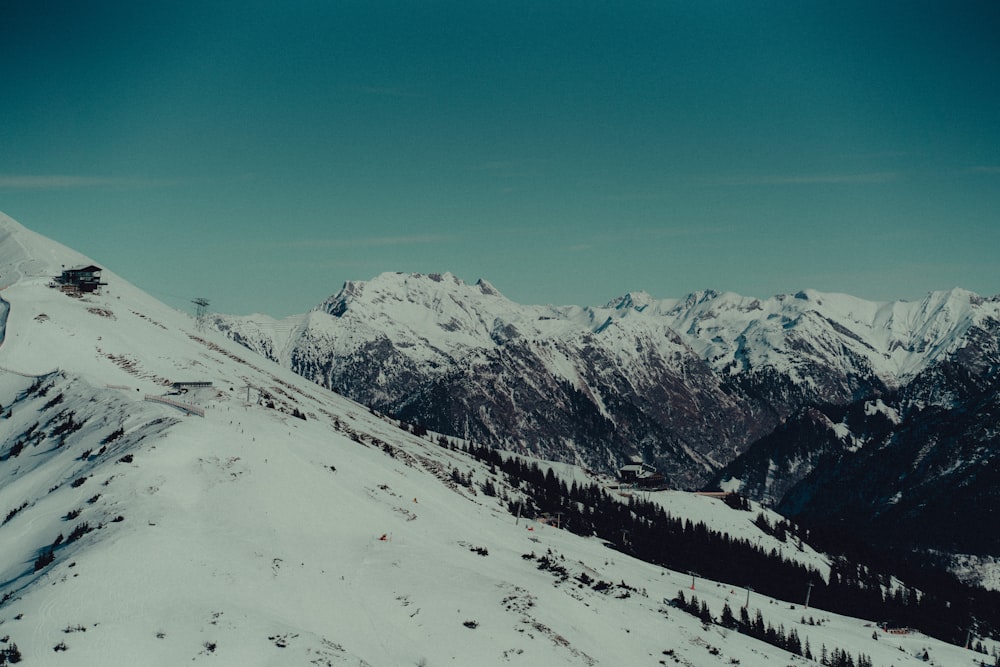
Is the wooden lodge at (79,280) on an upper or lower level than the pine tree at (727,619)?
upper

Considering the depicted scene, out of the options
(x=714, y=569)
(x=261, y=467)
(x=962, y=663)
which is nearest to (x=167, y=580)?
(x=261, y=467)

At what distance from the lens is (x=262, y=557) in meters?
55.5

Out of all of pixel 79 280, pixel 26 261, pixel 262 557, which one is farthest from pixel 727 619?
pixel 26 261

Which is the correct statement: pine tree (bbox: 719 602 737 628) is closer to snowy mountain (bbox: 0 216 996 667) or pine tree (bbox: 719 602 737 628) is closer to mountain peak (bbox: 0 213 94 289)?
snowy mountain (bbox: 0 216 996 667)

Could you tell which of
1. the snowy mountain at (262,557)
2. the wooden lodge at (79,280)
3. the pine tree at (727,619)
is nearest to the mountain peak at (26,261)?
the wooden lodge at (79,280)

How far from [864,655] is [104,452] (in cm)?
8728

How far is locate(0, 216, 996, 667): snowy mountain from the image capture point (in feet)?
143

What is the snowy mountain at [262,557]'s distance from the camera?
1719 inches

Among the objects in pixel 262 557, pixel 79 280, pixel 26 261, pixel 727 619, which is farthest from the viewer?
pixel 26 261

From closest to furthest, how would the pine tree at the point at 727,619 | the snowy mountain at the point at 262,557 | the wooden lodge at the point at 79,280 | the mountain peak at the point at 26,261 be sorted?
1. the snowy mountain at the point at 262,557
2. the pine tree at the point at 727,619
3. the wooden lodge at the point at 79,280
4. the mountain peak at the point at 26,261

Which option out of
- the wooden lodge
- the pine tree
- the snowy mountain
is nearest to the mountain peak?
the wooden lodge

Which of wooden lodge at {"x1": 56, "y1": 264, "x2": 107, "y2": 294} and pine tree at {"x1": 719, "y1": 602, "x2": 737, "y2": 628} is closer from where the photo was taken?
pine tree at {"x1": 719, "y1": 602, "x2": 737, "y2": 628}

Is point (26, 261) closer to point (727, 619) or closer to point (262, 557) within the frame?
point (262, 557)

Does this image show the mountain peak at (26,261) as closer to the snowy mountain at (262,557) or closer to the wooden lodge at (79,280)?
the wooden lodge at (79,280)
